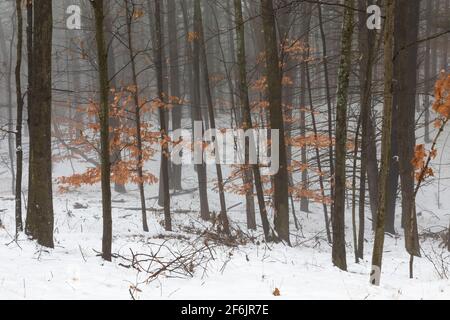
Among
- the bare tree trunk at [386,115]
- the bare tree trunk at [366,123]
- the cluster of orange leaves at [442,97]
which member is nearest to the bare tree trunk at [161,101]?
the bare tree trunk at [366,123]

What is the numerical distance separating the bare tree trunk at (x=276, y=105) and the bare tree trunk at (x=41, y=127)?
4477 millimetres

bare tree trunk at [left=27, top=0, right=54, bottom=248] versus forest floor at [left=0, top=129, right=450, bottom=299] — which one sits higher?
bare tree trunk at [left=27, top=0, right=54, bottom=248]

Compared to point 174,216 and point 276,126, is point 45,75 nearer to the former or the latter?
point 276,126

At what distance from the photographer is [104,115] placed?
631cm

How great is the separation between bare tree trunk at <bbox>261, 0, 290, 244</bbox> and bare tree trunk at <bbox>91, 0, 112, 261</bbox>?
434 centimetres

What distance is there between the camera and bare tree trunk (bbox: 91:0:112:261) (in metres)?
6.12

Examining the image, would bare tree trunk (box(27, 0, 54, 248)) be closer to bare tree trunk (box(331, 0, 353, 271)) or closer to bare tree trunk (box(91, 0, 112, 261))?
bare tree trunk (box(91, 0, 112, 261))

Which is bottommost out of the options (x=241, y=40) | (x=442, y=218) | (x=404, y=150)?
(x=442, y=218)

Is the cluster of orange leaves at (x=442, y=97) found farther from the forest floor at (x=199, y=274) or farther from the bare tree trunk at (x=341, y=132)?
the forest floor at (x=199, y=274)

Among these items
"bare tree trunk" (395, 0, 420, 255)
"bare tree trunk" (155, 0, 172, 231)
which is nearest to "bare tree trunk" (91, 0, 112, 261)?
"bare tree trunk" (155, 0, 172, 231)

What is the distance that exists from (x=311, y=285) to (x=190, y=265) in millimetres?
1620

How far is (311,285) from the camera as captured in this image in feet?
19.8
